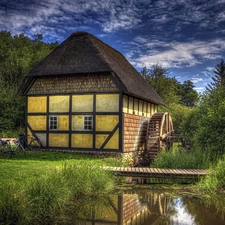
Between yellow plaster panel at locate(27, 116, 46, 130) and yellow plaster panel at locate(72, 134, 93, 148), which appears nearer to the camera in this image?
yellow plaster panel at locate(72, 134, 93, 148)

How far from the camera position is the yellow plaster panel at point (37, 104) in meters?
16.4

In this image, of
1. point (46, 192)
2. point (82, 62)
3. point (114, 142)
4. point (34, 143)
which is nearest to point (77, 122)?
point (114, 142)

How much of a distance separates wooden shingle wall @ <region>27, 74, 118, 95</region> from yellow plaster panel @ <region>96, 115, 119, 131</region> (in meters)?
1.30

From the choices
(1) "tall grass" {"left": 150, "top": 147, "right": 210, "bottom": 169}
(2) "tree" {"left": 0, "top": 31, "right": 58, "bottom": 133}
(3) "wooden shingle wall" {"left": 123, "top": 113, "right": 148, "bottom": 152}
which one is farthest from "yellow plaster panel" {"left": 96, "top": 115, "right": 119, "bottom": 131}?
(2) "tree" {"left": 0, "top": 31, "right": 58, "bottom": 133}

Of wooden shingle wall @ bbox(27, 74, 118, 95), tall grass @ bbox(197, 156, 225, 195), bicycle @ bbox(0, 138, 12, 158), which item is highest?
wooden shingle wall @ bbox(27, 74, 118, 95)

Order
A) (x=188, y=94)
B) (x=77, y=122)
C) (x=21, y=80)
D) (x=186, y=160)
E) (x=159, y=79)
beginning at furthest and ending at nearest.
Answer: (x=188, y=94), (x=159, y=79), (x=21, y=80), (x=77, y=122), (x=186, y=160)

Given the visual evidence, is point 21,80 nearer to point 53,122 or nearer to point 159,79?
point 159,79

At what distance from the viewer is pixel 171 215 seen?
23.4ft

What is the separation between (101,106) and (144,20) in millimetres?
7385

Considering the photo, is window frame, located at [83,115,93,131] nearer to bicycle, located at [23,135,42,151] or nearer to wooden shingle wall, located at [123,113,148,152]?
wooden shingle wall, located at [123,113,148,152]

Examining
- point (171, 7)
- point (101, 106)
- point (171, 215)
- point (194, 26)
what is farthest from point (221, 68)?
point (171, 215)

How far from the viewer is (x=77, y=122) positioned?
51.2 feet

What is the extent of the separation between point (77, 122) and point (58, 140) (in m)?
1.44

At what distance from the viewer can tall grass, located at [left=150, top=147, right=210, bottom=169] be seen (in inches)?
470
